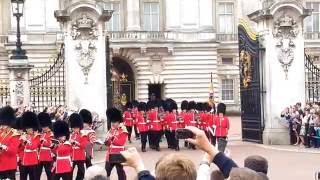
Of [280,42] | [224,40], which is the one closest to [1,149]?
[280,42]

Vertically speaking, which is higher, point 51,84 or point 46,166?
point 51,84

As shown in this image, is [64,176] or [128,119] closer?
[64,176]

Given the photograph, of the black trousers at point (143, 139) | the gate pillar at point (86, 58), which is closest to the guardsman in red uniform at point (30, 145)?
the gate pillar at point (86, 58)

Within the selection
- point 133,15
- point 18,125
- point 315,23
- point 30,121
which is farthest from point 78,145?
point 315,23

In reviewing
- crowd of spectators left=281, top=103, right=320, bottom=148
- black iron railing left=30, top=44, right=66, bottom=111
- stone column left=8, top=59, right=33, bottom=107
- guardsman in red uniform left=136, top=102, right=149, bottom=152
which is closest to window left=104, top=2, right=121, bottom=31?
black iron railing left=30, top=44, right=66, bottom=111

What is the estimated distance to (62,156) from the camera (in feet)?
33.8

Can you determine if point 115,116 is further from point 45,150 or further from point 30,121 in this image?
point 30,121

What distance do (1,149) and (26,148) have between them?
67 cm

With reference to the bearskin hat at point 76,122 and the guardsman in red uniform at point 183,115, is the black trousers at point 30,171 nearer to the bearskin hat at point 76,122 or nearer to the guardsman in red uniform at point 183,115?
the bearskin hat at point 76,122

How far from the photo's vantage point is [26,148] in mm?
10609

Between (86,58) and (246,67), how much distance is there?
4.61 metres

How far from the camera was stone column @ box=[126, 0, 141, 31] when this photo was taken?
133 ft

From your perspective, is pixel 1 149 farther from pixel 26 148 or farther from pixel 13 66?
pixel 13 66

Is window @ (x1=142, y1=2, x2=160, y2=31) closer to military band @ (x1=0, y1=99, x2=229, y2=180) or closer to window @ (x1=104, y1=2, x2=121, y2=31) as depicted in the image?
window @ (x1=104, y1=2, x2=121, y2=31)
